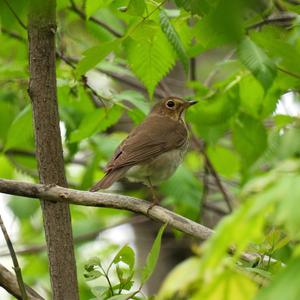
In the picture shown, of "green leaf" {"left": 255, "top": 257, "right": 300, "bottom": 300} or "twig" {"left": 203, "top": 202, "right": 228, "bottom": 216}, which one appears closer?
"green leaf" {"left": 255, "top": 257, "right": 300, "bottom": 300}

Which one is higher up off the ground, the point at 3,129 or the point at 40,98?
the point at 3,129

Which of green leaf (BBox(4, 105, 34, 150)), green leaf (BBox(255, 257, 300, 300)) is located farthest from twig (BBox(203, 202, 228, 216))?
green leaf (BBox(255, 257, 300, 300))

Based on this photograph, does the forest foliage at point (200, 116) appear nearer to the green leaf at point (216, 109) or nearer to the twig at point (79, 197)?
the green leaf at point (216, 109)

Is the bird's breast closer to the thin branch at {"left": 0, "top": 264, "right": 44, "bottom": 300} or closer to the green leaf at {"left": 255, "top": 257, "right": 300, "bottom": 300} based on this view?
the thin branch at {"left": 0, "top": 264, "right": 44, "bottom": 300}

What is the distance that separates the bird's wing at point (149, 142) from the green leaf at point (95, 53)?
1.26 metres

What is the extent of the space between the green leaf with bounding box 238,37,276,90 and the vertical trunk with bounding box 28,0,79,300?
2.77 feet

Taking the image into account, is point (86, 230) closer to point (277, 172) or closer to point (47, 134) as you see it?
point (47, 134)

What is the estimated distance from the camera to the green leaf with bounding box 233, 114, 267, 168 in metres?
4.50

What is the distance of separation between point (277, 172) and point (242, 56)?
73.9 inches

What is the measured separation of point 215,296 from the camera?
142 cm

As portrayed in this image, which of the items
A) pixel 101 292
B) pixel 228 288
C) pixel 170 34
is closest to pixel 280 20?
pixel 170 34

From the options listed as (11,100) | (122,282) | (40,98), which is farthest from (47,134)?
(11,100)

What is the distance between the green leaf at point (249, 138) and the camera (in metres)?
4.50

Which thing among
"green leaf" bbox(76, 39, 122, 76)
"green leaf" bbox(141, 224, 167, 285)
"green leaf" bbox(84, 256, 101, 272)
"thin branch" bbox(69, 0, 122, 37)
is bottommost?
"green leaf" bbox(141, 224, 167, 285)
